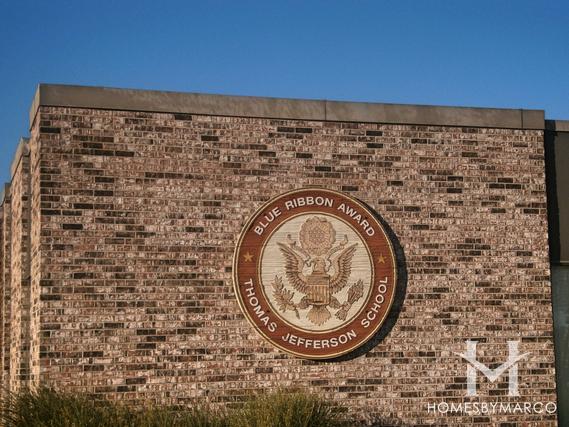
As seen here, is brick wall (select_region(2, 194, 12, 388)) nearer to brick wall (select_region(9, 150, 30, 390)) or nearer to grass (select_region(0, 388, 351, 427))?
brick wall (select_region(9, 150, 30, 390))

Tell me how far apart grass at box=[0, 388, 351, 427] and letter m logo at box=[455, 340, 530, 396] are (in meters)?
2.37

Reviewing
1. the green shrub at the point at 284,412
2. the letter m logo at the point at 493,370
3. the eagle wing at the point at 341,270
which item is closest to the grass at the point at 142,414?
the green shrub at the point at 284,412

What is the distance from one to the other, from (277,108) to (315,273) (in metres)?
2.34

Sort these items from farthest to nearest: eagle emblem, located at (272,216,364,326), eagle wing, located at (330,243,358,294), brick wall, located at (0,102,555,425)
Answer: eagle wing, located at (330,243,358,294), eagle emblem, located at (272,216,364,326), brick wall, located at (0,102,555,425)

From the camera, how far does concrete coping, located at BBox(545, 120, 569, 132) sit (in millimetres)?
14688

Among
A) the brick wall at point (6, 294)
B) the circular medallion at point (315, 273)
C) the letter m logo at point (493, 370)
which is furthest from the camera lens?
the brick wall at point (6, 294)

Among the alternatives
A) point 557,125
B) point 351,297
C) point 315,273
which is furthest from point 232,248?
point 557,125

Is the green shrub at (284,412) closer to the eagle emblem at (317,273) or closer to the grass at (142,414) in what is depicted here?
the grass at (142,414)

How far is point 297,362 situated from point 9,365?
558 cm

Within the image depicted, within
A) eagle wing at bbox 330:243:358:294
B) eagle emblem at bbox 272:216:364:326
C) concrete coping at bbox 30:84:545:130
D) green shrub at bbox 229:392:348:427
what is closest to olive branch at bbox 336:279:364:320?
eagle emblem at bbox 272:216:364:326

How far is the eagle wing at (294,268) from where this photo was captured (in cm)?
1320

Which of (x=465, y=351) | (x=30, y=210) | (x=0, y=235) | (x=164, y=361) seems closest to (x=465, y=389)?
(x=465, y=351)

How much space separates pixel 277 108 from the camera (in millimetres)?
13508

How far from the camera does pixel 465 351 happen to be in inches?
541
